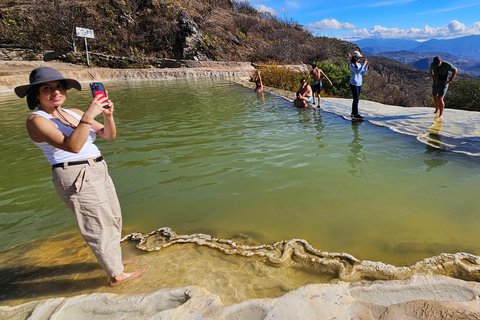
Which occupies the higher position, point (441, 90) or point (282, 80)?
point (282, 80)

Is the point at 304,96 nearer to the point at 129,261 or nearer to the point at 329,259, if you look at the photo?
the point at 329,259

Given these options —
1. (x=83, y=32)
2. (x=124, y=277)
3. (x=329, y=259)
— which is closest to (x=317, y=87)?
(x=329, y=259)

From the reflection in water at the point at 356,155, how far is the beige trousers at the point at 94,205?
3692 mm

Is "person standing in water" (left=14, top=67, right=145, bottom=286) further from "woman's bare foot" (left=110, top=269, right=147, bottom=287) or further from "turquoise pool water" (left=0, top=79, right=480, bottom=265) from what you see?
"turquoise pool water" (left=0, top=79, right=480, bottom=265)

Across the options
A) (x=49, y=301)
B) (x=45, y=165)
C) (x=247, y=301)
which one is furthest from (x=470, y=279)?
(x=45, y=165)

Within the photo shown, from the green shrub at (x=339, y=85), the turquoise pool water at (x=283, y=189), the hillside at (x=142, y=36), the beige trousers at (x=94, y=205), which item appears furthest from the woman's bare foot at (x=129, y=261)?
the hillside at (x=142, y=36)

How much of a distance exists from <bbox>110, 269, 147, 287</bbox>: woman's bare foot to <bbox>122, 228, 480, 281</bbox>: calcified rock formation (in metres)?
0.44

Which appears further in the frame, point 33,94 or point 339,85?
point 339,85

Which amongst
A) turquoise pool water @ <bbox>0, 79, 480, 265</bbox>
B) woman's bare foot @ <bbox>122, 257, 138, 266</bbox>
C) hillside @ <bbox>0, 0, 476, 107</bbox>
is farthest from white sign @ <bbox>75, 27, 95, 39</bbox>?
woman's bare foot @ <bbox>122, 257, 138, 266</bbox>

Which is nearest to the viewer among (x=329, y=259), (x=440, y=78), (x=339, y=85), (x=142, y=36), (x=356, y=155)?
(x=329, y=259)

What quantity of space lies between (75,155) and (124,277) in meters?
1.19

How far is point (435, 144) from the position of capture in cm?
555

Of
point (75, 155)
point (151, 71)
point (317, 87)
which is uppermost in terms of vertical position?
point (151, 71)

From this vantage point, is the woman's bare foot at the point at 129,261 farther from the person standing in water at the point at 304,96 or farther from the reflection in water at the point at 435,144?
the person standing in water at the point at 304,96
